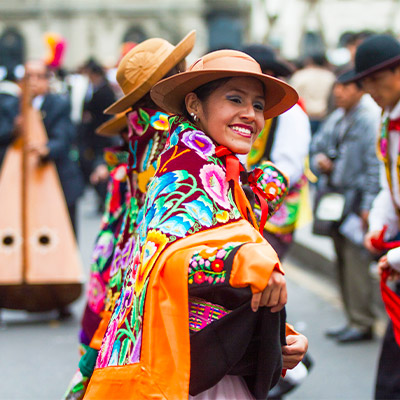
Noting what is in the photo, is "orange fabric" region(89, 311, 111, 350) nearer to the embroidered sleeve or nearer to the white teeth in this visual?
the embroidered sleeve

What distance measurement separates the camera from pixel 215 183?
8.28ft

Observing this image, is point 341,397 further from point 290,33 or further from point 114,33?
point 114,33

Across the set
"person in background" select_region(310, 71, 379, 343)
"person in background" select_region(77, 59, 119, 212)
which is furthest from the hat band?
"person in background" select_region(77, 59, 119, 212)

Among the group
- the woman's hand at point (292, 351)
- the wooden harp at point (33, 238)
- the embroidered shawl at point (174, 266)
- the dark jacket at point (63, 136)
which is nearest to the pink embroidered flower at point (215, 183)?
the embroidered shawl at point (174, 266)

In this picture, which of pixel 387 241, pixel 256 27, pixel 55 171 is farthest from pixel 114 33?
pixel 387 241

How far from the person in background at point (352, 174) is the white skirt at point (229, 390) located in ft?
11.3

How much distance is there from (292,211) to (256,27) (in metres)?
37.4

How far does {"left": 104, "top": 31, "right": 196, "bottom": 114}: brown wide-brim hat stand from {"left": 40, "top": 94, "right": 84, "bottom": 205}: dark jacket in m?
3.52

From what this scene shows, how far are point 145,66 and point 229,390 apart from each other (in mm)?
1489

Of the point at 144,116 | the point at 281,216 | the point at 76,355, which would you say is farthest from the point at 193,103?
the point at 76,355

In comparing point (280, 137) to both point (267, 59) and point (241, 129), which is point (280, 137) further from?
point (241, 129)

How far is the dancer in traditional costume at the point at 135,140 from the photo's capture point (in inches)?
130

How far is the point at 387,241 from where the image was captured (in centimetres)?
416

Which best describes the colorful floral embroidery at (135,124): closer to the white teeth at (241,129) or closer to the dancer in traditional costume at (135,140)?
the dancer in traditional costume at (135,140)
